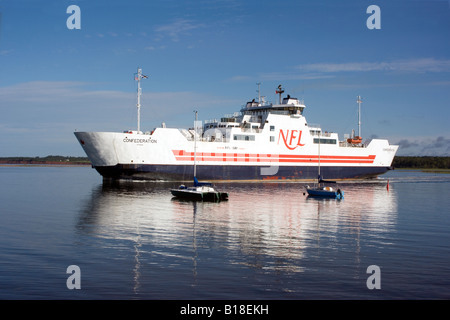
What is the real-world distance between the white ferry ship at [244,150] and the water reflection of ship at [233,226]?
14606mm

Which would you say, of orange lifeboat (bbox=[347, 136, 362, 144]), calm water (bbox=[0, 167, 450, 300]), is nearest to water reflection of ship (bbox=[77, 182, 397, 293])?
calm water (bbox=[0, 167, 450, 300])

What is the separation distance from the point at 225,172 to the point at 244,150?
5.28 metres

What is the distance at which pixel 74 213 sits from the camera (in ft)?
116

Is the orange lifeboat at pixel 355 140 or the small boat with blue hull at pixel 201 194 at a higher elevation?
the orange lifeboat at pixel 355 140

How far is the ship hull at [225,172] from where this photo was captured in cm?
6112

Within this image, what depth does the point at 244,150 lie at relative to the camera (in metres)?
70.8

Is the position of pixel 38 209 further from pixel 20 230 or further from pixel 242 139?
pixel 242 139

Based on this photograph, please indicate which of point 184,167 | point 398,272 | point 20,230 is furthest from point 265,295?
point 184,167

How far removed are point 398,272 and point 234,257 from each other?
7348mm

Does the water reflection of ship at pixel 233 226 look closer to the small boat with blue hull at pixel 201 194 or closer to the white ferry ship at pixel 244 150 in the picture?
the small boat with blue hull at pixel 201 194
